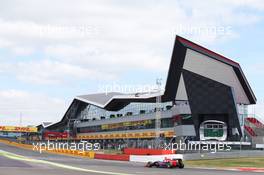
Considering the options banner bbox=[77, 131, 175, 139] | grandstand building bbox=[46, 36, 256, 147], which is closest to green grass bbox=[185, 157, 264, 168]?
grandstand building bbox=[46, 36, 256, 147]

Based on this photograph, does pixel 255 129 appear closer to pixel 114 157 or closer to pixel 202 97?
pixel 202 97

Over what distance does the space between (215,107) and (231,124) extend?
165 inches

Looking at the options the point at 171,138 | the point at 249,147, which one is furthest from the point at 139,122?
the point at 249,147

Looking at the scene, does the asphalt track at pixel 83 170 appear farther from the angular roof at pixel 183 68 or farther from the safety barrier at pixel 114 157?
the angular roof at pixel 183 68

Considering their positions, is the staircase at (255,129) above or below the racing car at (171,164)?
above

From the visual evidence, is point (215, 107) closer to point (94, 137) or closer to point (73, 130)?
point (94, 137)

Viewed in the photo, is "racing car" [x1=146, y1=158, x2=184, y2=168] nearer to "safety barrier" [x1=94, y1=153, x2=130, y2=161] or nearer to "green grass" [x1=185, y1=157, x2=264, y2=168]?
"green grass" [x1=185, y1=157, x2=264, y2=168]

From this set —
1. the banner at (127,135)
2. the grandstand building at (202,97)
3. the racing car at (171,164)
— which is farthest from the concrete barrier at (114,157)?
the banner at (127,135)

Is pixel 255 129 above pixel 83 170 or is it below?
above

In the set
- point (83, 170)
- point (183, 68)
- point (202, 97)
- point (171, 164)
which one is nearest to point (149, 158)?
point (171, 164)

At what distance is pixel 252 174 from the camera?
35.2 meters

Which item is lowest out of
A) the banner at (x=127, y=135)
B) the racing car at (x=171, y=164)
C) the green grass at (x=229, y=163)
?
the green grass at (x=229, y=163)

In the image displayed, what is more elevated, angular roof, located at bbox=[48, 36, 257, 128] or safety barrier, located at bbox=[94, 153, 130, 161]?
angular roof, located at bbox=[48, 36, 257, 128]

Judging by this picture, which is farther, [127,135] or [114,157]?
[127,135]
